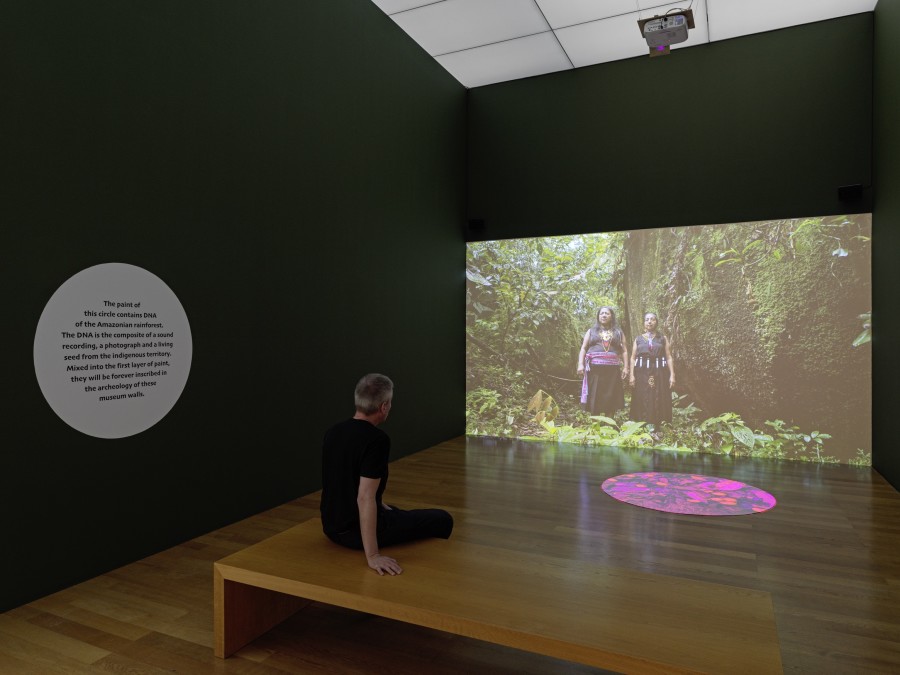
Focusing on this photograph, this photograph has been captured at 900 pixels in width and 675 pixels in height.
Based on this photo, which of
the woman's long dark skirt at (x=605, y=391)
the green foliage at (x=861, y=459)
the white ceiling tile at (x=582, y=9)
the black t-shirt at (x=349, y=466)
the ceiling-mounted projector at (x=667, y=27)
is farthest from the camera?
the woman's long dark skirt at (x=605, y=391)

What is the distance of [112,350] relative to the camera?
288 cm

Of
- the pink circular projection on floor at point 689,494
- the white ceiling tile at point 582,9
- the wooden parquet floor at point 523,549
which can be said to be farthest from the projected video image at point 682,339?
the white ceiling tile at point 582,9

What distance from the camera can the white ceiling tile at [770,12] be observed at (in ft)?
17.2

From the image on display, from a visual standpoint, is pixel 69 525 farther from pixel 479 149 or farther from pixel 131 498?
pixel 479 149

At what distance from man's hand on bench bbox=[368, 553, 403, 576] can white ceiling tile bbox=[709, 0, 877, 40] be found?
5.44 metres

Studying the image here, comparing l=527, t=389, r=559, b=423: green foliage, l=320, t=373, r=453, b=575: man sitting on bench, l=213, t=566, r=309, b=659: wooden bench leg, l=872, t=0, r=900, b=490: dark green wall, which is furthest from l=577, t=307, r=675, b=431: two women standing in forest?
l=213, t=566, r=309, b=659: wooden bench leg

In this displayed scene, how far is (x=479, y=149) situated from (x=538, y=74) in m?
1.02

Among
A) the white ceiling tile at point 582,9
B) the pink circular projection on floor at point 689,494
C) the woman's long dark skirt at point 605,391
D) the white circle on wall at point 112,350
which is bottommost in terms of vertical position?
the pink circular projection on floor at point 689,494

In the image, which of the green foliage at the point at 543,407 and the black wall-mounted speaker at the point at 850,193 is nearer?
the black wall-mounted speaker at the point at 850,193

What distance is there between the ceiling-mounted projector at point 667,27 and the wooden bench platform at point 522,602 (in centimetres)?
417

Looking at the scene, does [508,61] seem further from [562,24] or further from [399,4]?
[399,4]

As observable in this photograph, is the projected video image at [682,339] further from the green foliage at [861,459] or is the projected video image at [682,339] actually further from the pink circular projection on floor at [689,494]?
the pink circular projection on floor at [689,494]

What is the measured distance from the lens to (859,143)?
5.45 m

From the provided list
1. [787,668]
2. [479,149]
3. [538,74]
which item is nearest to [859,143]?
[538,74]
